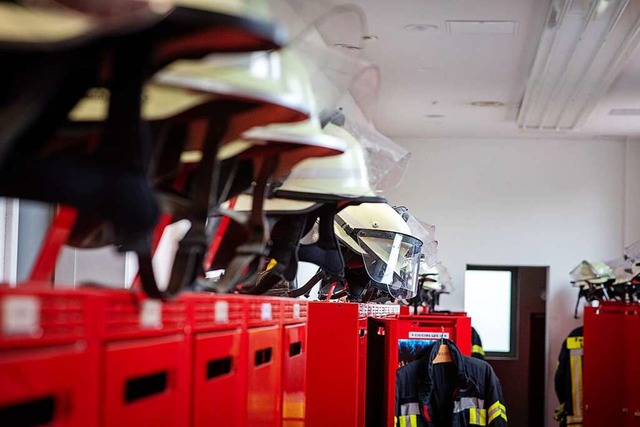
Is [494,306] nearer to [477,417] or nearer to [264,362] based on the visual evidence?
[477,417]

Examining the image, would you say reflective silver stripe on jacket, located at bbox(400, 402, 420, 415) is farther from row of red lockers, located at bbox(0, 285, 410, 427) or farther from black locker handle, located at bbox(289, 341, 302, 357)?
Answer: row of red lockers, located at bbox(0, 285, 410, 427)

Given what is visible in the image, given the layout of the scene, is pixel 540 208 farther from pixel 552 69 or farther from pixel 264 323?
pixel 264 323

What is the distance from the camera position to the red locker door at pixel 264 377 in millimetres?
1981

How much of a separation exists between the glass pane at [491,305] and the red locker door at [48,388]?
13.8 meters

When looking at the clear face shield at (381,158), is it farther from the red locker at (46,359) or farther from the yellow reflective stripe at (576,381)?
the yellow reflective stripe at (576,381)

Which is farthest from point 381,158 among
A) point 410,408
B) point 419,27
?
point 419,27

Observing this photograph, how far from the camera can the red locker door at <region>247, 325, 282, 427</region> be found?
1.98m

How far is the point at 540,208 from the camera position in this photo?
13.6 metres

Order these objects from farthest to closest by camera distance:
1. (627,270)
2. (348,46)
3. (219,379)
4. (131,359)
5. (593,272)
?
(593,272) → (627,270) → (348,46) → (219,379) → (131,359)

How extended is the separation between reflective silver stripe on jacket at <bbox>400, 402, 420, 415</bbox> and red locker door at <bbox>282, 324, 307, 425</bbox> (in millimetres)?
3409

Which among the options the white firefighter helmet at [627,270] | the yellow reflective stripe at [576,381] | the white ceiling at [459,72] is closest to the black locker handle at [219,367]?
the white ceiling at [459,72]

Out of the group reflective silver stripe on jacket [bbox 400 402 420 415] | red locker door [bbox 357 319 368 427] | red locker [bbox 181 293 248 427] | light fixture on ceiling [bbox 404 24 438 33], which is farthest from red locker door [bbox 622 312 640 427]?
red locker [bbox 181 293 248 427]

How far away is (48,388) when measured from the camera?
0.99 m

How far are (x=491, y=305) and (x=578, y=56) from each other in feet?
22.2
